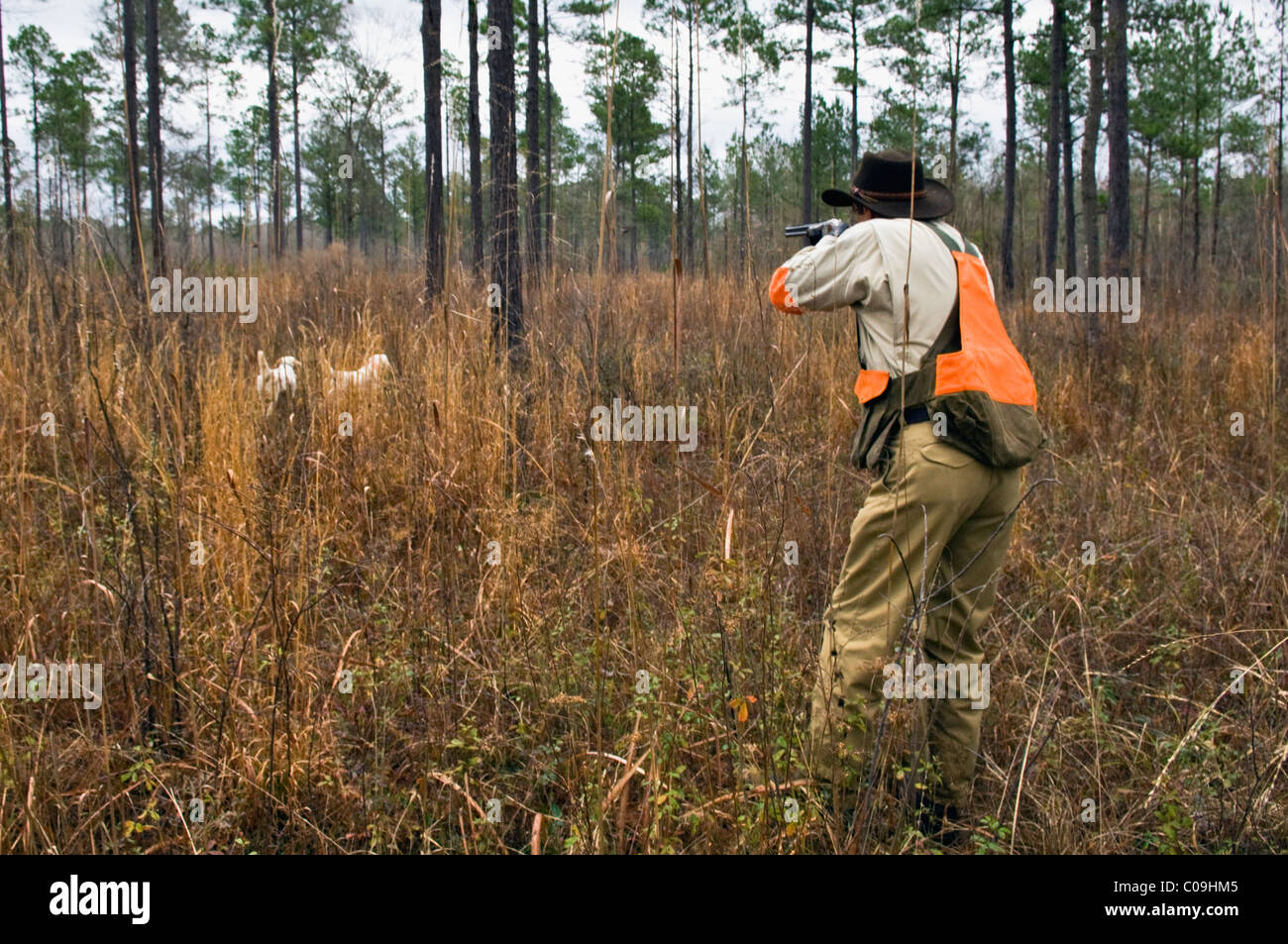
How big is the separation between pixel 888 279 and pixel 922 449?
47cm

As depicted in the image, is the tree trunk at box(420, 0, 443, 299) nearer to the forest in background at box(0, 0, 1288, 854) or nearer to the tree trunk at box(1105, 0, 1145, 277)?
the forest in background at box(0, 0, 1288, 854)

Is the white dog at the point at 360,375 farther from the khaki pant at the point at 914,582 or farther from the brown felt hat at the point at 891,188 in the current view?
the khaki pant at the point at 914,582

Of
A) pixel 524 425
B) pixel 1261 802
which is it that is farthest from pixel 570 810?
pixel 524 425

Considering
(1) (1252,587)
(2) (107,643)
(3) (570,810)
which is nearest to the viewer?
(3) (570,810)

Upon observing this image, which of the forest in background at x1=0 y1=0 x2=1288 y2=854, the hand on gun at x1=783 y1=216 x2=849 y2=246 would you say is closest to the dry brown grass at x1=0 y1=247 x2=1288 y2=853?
the forest in background at x1=0 y1=0 x2=1288 y2=854

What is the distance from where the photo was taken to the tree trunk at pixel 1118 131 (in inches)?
341

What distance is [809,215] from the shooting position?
21.8 m

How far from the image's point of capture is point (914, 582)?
236cm

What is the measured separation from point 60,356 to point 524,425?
2.33m

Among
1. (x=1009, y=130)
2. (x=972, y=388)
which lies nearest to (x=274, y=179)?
(x=972, y=388)

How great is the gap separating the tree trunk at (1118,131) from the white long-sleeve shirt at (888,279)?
7.48m

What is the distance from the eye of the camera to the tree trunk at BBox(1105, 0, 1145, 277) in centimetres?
866
